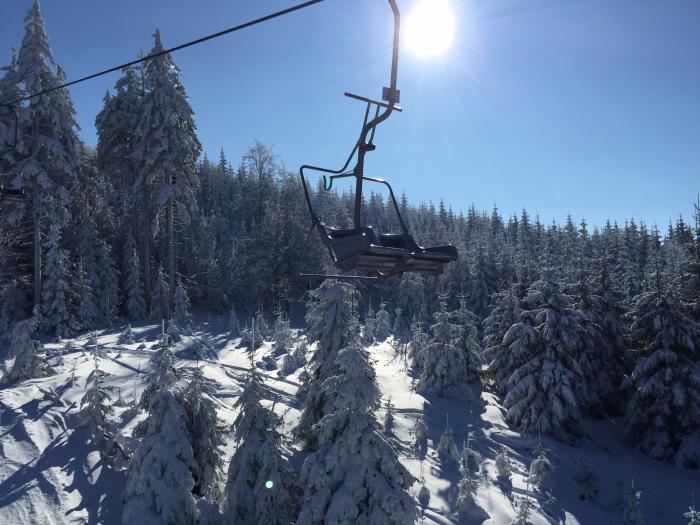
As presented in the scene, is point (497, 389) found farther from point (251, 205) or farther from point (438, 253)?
point (251, 205)

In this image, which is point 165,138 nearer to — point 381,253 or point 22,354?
point 22,354

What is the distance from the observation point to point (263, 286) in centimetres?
3872

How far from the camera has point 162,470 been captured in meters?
9.35

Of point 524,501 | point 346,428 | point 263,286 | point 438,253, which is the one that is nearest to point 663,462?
point 524,501

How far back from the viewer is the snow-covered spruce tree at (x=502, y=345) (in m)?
26.7

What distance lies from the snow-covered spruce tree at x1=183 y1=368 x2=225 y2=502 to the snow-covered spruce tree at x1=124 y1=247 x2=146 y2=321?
992 inches

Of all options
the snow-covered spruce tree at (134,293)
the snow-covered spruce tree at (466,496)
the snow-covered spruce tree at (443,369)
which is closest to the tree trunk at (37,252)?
the snow-covered spruce tree at (134,293)

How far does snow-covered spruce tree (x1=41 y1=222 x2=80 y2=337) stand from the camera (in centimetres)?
2253

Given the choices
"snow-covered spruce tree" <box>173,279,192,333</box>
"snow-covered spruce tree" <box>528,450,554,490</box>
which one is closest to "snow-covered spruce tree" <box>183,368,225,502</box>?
"snow-covered spruce tree" <box>528,450,554,490</box>

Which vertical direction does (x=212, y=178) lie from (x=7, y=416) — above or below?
above

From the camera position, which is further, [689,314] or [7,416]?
[689,314]

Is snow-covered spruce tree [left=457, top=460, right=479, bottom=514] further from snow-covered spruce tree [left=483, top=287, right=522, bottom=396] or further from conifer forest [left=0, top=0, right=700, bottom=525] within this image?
snow-covered spruce tree [left=483, top=287, right=522, bottom=396]

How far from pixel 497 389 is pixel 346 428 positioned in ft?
65.0

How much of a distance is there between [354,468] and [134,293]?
28.8 metres
